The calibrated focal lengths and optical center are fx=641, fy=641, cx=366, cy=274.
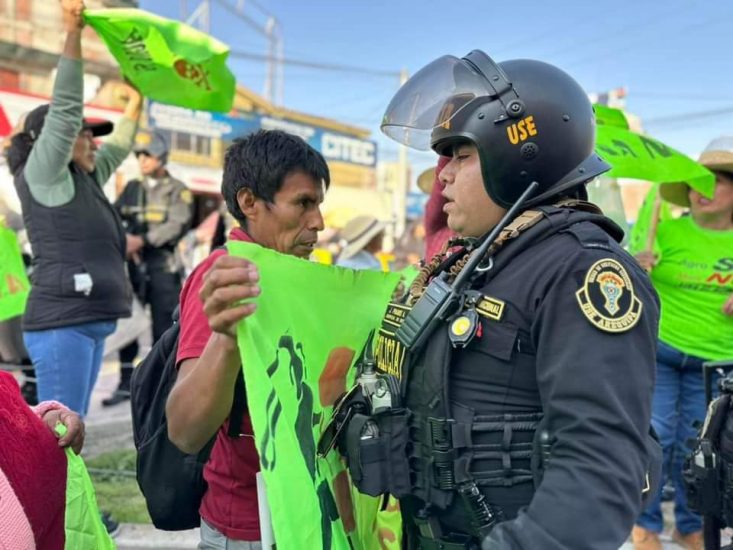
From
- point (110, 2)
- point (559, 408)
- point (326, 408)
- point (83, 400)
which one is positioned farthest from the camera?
point (110, 2)

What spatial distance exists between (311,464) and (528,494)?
0.45 m

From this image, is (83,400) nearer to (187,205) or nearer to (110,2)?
(187,205)

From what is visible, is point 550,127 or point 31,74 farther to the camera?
point 31,74

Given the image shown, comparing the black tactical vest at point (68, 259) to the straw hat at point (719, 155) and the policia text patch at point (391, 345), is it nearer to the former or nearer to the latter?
the policia text patch at point (391, 345)

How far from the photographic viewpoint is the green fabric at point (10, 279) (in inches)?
144

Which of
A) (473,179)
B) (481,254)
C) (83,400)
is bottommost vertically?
(83,400)

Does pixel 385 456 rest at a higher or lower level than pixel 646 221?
lower

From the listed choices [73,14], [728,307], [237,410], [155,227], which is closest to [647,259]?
[728,307]

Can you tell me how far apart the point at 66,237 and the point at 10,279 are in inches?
34.7

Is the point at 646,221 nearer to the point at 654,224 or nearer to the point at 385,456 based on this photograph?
the point at 654,224

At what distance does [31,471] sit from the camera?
162 centimetres

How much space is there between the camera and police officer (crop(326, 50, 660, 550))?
1068 mm

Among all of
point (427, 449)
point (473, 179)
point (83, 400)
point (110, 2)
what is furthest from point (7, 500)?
point (110, 2)

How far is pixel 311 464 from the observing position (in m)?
1.37
